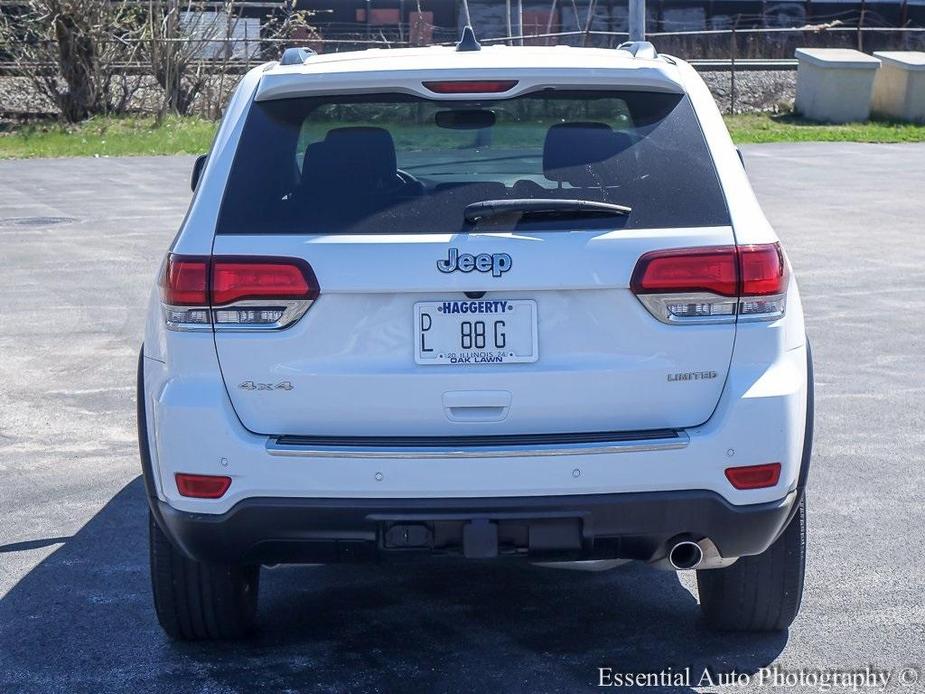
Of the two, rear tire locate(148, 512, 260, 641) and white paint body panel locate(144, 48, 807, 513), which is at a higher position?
white paint body panel locate(144, 48, 807, 513)

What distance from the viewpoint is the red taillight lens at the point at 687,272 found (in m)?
3.65

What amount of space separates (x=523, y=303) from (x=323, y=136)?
0.85 m

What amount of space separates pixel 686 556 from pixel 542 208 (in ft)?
3.41

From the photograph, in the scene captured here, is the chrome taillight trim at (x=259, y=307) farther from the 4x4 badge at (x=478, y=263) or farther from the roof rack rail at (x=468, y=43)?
the roof rack rail at (x=468, y=43)

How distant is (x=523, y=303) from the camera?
3.63 metres

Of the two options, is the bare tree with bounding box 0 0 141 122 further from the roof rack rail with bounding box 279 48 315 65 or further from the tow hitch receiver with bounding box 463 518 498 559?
the tow hitch receiver with bounding box 463 518 498 559

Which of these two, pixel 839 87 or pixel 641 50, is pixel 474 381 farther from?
pixel 839 87

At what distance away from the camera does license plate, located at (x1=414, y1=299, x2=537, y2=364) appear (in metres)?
3.62

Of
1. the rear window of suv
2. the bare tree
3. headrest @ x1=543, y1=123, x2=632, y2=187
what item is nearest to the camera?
the rear window of suv

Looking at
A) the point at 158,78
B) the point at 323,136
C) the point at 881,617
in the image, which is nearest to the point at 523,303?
the point at 323,136

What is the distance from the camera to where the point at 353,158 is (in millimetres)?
3918

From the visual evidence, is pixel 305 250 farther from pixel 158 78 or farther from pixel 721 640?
pixel 158 78

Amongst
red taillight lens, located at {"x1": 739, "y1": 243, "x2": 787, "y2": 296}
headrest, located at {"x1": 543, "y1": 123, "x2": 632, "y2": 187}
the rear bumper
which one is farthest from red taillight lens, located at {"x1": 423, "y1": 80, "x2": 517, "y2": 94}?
the rear bumper

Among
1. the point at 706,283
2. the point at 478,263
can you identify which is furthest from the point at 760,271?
the point at 478,263
